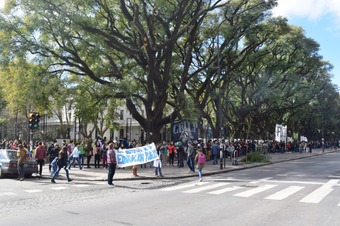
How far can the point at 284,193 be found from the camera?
13469 millimetres

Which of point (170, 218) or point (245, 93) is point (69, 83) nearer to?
point (170, 218)

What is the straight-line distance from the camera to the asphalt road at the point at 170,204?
8.82 meters

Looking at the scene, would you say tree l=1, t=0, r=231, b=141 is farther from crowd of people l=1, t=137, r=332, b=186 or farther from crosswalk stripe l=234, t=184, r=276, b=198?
crosswalk stripe l=234, t=184, r=276, b=198

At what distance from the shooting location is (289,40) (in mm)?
43188

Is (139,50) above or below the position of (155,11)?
below

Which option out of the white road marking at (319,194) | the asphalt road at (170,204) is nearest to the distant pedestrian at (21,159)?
the asphalt road at (170,204)

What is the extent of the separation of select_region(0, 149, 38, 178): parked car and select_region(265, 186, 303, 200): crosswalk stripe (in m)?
12.1

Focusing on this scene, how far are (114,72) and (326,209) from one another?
22200mm

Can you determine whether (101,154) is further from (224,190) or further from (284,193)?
(284,193)

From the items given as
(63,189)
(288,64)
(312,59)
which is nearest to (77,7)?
(63,189)

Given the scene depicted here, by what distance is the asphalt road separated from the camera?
8.82 metres

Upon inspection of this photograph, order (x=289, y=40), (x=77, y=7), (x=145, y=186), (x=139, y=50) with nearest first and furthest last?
(x=145, y=186), (x=77, y=7), (x=139, y=50), (x=289, y=40)

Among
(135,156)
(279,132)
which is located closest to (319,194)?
(135,156)

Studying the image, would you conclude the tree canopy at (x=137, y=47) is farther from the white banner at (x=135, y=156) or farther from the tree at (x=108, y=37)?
the white banner at (x=135, y=156)
